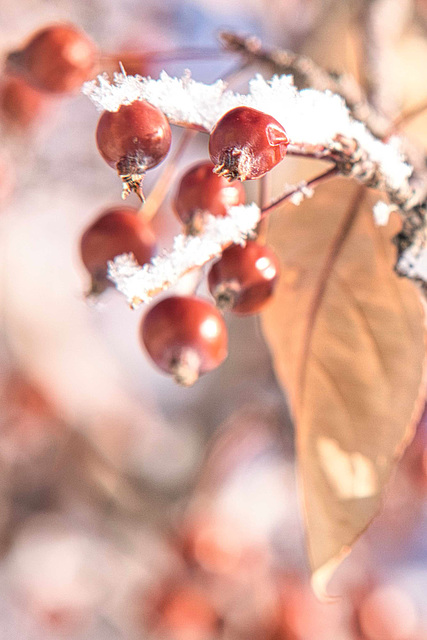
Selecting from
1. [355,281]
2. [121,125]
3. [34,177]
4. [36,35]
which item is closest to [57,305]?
[34,177]

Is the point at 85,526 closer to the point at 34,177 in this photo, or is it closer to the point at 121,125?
the point at 34,177

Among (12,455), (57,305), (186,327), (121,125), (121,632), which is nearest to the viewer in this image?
(121,125)

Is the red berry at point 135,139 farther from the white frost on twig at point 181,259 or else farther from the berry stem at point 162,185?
the berry stem at point 162,185

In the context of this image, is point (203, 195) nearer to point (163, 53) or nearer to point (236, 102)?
point (236, 102)

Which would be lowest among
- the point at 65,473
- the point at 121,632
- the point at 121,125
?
A: the point at 121,632

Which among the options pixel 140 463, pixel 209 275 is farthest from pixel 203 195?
pixel 140 463

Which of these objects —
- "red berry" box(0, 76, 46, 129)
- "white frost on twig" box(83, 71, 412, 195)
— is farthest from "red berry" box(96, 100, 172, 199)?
"red berry" box(0, 76, 46, 129)

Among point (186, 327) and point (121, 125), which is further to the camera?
point (186, 327)
